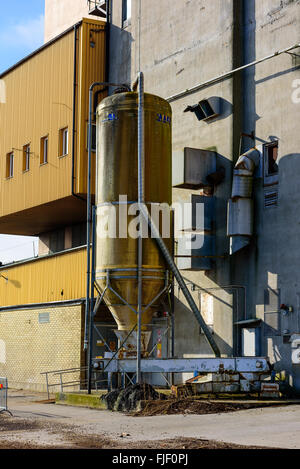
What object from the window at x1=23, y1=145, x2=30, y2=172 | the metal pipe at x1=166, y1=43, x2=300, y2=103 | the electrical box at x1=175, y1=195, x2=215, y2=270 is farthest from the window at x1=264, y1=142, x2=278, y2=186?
the window at x1=23, y1=145, x2=30, y2=172

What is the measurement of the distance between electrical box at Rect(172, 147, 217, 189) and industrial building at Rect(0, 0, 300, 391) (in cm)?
5

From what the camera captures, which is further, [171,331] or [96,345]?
[96,345]

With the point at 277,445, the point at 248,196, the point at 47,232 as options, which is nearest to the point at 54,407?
the point at 248,196

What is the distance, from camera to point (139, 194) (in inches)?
824

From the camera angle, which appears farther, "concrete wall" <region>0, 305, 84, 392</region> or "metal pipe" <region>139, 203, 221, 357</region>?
"concrete wall" <region>0, 305, 84, 392</region>

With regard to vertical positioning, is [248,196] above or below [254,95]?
below

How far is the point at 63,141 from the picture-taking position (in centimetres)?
3122

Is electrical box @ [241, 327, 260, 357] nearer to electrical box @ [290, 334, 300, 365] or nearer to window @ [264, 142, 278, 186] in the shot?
electrical box @ [290, 334, 300, 365]

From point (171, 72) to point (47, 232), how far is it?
14.5m

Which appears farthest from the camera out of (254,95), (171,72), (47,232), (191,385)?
(47,232)

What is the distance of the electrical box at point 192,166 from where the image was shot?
76.4 ft

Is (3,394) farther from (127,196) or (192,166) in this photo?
(192,166)

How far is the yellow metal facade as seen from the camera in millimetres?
30094

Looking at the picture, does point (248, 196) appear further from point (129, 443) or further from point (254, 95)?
point (129, 443)
